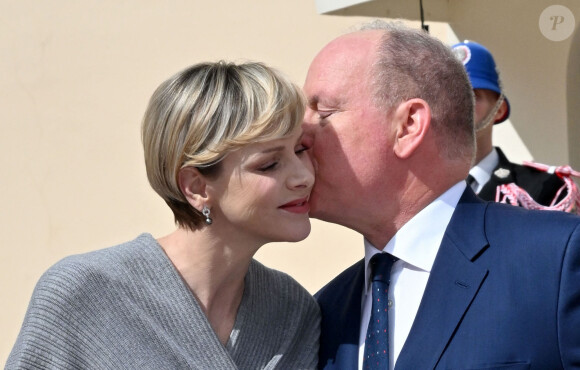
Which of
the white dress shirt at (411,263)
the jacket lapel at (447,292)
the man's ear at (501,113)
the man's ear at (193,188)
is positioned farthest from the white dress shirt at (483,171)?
the man's ear at (193,188)

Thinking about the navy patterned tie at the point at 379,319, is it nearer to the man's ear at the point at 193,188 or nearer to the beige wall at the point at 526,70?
the man's ear at the point at 193,188

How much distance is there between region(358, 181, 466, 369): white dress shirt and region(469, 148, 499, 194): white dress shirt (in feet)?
5.27

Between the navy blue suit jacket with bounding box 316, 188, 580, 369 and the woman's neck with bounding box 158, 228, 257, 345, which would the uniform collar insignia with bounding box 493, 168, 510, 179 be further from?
the woman's neck with bounding box 158, 228, 257, 345

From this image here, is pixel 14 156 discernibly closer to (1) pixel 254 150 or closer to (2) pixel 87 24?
(2) pixel 87 24

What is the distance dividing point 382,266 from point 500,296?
384 mm

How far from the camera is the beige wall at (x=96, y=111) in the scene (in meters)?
5.40

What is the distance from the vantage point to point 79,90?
546 centimetres

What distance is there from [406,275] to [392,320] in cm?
13

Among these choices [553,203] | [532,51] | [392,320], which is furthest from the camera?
[532,51]

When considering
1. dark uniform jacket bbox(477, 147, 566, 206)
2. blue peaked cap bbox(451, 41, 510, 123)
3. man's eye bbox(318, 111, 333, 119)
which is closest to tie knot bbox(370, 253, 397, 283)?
man's eye bbox(318, 111, 333, 119)

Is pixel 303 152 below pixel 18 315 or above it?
Answer: above

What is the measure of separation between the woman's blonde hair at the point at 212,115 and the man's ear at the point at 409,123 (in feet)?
0.89

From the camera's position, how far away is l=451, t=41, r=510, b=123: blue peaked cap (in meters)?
4.44

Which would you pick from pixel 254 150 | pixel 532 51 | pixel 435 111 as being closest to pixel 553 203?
pixel 532 51
